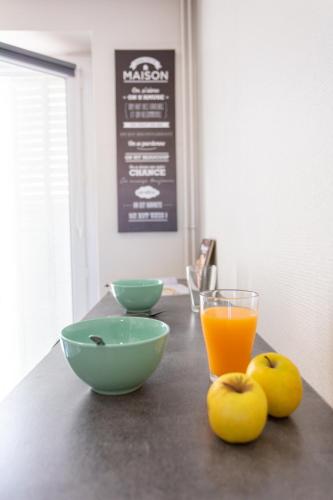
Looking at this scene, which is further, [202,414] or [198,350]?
[198,350]

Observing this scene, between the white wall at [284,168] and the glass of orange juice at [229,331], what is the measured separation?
112 mm

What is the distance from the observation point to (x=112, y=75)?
244 centimetres

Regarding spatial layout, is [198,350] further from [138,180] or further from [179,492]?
[138,180]

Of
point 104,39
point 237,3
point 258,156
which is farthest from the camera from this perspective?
point 104,39

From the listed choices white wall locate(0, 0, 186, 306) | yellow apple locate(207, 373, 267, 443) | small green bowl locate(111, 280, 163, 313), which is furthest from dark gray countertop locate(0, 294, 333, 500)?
white wall locate(0, 0, 186, 306)

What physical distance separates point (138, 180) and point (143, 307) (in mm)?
1310

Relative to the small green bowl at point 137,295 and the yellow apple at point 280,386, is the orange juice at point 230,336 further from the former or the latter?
the small green bowl at point 137,295

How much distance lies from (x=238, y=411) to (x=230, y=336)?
0.22 meters

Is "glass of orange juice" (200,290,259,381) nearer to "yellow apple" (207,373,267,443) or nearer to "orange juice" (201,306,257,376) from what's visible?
"orange juice" (201,306,257,376)

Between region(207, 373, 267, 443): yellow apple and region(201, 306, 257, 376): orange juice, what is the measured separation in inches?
7.3

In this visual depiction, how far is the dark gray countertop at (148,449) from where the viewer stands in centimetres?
46

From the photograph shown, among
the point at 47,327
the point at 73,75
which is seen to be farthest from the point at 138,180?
the point at 47,327

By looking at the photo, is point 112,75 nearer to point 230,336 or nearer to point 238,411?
Result: point 230,336

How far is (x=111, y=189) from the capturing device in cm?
249
